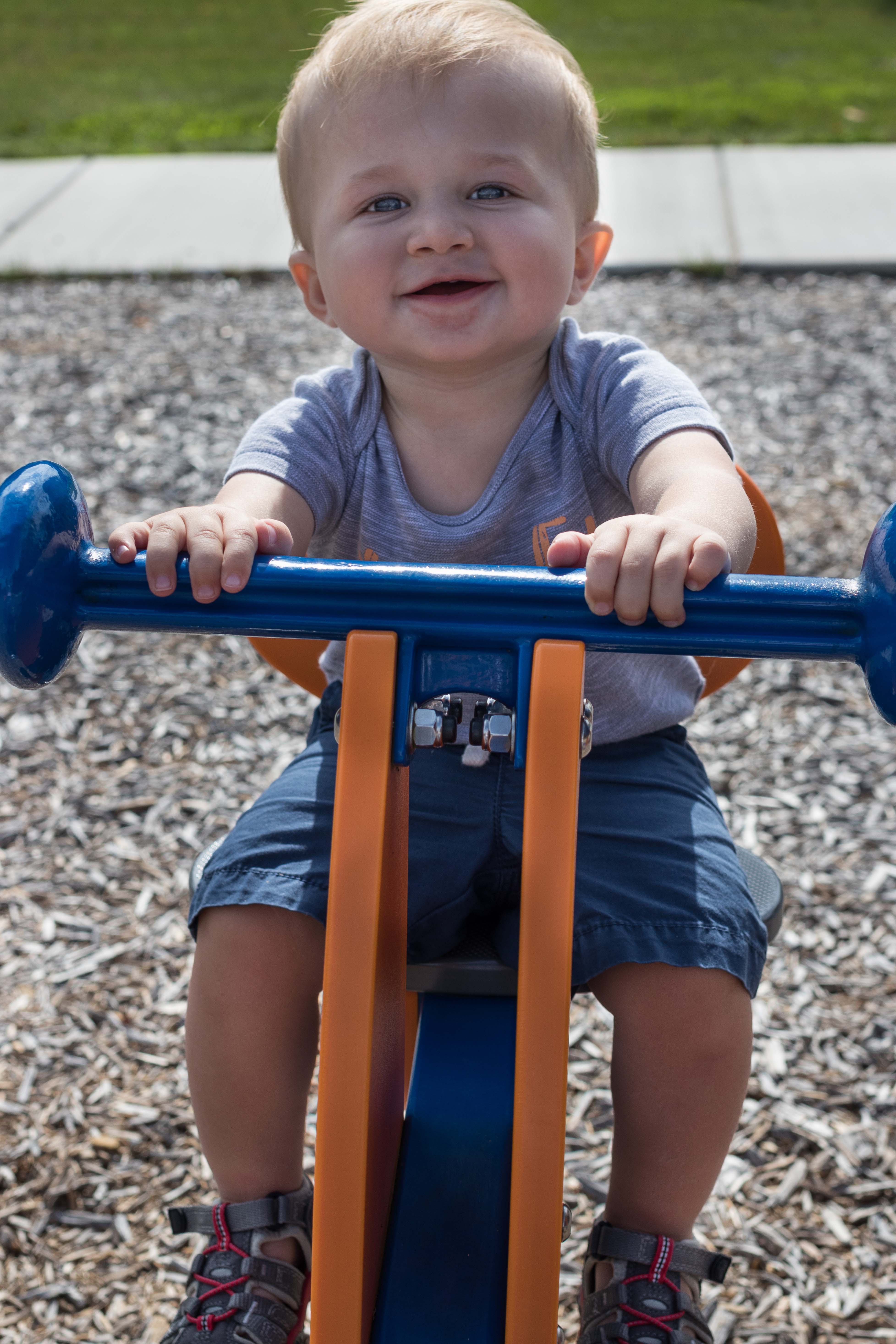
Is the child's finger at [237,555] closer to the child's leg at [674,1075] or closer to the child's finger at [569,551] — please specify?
the child's finger at [569,551]

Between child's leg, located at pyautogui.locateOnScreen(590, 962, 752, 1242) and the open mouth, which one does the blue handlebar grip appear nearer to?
the open mouth

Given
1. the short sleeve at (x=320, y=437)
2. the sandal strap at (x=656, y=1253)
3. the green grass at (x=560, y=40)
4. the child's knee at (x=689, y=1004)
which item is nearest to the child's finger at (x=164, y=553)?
the short sleeve at (x=320, y=437)

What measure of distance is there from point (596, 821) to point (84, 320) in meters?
4.52

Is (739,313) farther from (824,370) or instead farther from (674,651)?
(674,651)

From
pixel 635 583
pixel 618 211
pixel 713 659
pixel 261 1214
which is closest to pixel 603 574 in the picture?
pixel 635 583

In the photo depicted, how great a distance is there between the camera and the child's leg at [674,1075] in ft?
4.56

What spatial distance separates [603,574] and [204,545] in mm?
358

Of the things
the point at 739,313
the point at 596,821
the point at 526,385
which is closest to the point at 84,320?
the point at 739,313

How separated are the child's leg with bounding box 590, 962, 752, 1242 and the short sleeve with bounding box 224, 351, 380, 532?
0.71m

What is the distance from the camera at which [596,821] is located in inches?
60.2

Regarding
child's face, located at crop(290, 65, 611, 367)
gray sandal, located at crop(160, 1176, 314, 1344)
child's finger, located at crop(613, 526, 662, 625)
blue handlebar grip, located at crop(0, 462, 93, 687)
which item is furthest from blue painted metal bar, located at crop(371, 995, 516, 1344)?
child's face, located at crop(290, 65, 611, 367)

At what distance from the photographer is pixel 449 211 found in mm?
1449

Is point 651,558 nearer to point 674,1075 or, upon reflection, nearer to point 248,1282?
point 674,1075

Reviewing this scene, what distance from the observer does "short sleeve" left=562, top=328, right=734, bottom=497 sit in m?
1.57
